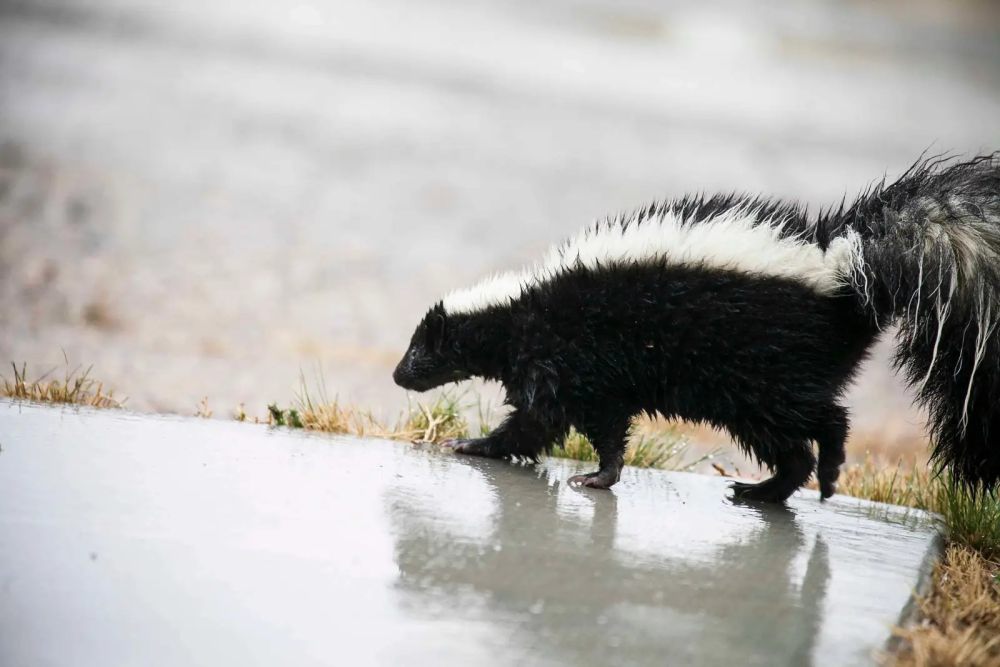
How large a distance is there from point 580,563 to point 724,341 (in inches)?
74.3

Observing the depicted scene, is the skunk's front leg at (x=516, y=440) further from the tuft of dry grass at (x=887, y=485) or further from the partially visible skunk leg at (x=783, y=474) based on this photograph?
the tuft of dry grass at (x=887, y=485)

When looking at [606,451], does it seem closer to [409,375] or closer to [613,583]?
[409,375]

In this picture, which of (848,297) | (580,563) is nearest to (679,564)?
(580,563)

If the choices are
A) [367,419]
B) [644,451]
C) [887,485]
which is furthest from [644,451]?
[367,419]

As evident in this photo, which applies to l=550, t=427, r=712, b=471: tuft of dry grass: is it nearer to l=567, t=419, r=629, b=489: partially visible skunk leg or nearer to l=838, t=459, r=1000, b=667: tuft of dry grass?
l=567, t=419, r=629, b=489: partially visible skunk leg

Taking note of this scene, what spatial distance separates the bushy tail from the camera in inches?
165

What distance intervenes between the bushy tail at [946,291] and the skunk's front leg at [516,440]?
6.45 feet

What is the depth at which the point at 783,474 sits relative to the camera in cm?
529

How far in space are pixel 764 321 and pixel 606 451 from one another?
110cm

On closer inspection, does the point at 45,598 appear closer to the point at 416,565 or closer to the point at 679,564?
the point at 416,565

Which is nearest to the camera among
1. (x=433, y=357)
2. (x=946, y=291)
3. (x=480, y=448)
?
(x=946, y=291)

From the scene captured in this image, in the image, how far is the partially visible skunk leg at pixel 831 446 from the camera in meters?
5.00

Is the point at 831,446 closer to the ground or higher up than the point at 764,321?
closer to the ground

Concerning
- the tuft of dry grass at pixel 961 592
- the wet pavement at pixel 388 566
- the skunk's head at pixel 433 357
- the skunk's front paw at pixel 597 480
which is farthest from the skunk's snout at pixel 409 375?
the tuft of dry grass at pixel 961 592
